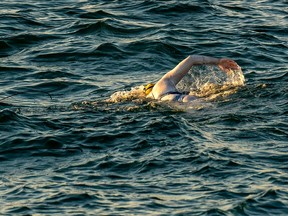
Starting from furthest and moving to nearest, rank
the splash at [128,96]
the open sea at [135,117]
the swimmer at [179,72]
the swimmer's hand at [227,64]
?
the splash at [128,96] → the swimmer's hand at [227,64] → the swimmer at [179,72] → the open sea at [135,117]

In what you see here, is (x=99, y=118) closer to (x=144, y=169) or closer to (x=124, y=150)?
(x=124, y=150)

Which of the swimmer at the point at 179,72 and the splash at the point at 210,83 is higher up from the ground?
the swimmer at the point at 179,72

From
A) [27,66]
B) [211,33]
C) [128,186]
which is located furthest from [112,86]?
[128,186]

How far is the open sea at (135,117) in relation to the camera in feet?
31.4

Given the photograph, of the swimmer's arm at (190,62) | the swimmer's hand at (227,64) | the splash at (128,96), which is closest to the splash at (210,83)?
the swimmer's hand at (227,64)

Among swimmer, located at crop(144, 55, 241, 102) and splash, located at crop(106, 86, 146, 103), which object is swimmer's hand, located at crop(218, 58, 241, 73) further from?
splash, located at crop(106, 86, 146, 103)

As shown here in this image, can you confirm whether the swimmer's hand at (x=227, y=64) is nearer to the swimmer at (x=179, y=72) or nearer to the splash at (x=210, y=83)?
the swimmer at (x=179, y=72)

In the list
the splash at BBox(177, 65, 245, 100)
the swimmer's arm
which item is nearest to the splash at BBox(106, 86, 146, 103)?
the swimmer's arm

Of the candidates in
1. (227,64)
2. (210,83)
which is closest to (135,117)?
(227,64)

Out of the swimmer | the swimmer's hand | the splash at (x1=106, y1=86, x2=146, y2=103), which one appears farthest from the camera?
the splash at (x1=106, y1=86, x2=146, y2=103)

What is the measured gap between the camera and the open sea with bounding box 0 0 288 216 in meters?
9.58

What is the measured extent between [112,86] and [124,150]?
4022 millimetres

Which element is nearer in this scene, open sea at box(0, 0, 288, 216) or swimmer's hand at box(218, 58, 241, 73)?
open sea at box(0, 0, 288, 216)

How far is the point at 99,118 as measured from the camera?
12.4 m
